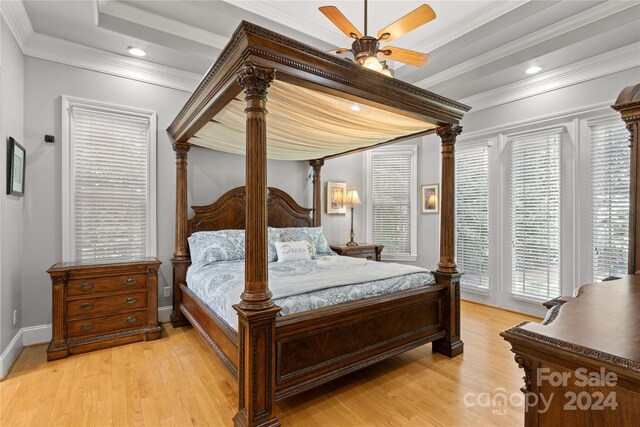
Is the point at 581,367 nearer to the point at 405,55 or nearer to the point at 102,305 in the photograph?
the point at 405,55

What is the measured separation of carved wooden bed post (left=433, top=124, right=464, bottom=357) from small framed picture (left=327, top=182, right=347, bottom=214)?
2305mm

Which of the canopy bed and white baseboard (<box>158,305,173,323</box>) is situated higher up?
the canopy bed

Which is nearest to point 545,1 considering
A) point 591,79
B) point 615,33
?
point 615,33

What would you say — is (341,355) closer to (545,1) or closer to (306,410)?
(306,410)

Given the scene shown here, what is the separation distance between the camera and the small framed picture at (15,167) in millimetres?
2643

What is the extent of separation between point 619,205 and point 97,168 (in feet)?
18.6

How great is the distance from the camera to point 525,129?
13.5 feet

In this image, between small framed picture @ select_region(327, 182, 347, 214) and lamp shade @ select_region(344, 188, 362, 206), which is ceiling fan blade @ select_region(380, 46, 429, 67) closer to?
lamp shade @ select_region(344, 188, 362, 206)

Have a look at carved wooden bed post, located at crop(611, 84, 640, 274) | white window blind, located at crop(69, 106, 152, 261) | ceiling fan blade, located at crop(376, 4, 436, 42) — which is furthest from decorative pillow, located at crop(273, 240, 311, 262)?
carved wooden bed post, located at crop(611, 84, 640, 274)

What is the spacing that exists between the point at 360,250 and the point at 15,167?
4074mm

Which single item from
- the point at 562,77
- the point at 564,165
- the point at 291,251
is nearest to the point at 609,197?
the point at 564,165

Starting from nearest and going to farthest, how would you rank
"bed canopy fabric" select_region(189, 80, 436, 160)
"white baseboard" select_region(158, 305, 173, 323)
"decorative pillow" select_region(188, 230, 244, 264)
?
"bed canopy fabric" select_region(189, 80, 436, 160)
"decorative pillow" select_region(188, 230, 244, 264)
"white baseboard" select_region(158, 305, 173, 323)

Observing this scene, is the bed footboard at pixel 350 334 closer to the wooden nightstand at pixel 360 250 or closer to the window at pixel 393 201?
the wooden nightstand at pixel 360 250

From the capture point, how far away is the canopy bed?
1841 mm
